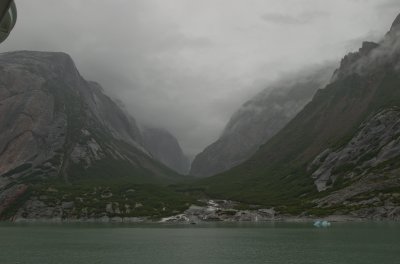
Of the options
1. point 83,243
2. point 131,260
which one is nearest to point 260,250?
point 131,260

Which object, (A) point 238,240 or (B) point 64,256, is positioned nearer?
(B) point 64,256

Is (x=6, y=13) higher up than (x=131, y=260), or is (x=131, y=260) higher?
A: (x=6, y=13)

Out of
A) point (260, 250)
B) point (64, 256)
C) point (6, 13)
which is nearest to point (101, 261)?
point (64, 256)

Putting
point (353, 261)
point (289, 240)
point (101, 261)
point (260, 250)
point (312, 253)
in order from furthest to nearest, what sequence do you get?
point (289, 240)
point (260, 250)
point (312, 253)
point (101, 261)
point (353, 261)

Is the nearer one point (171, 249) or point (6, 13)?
point (6, 13)

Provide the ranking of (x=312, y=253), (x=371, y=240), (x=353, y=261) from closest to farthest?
(x=353, y=261)
(x=312, y=253)
(x=371, y=240)

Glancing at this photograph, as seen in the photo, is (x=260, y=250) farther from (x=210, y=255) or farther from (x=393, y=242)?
(x=393, y=242)

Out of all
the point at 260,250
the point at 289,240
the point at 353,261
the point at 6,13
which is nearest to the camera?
the point at 6,13

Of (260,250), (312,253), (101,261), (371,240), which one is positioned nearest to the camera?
(101,261)

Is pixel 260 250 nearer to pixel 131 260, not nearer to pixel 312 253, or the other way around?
pixel 312 253
